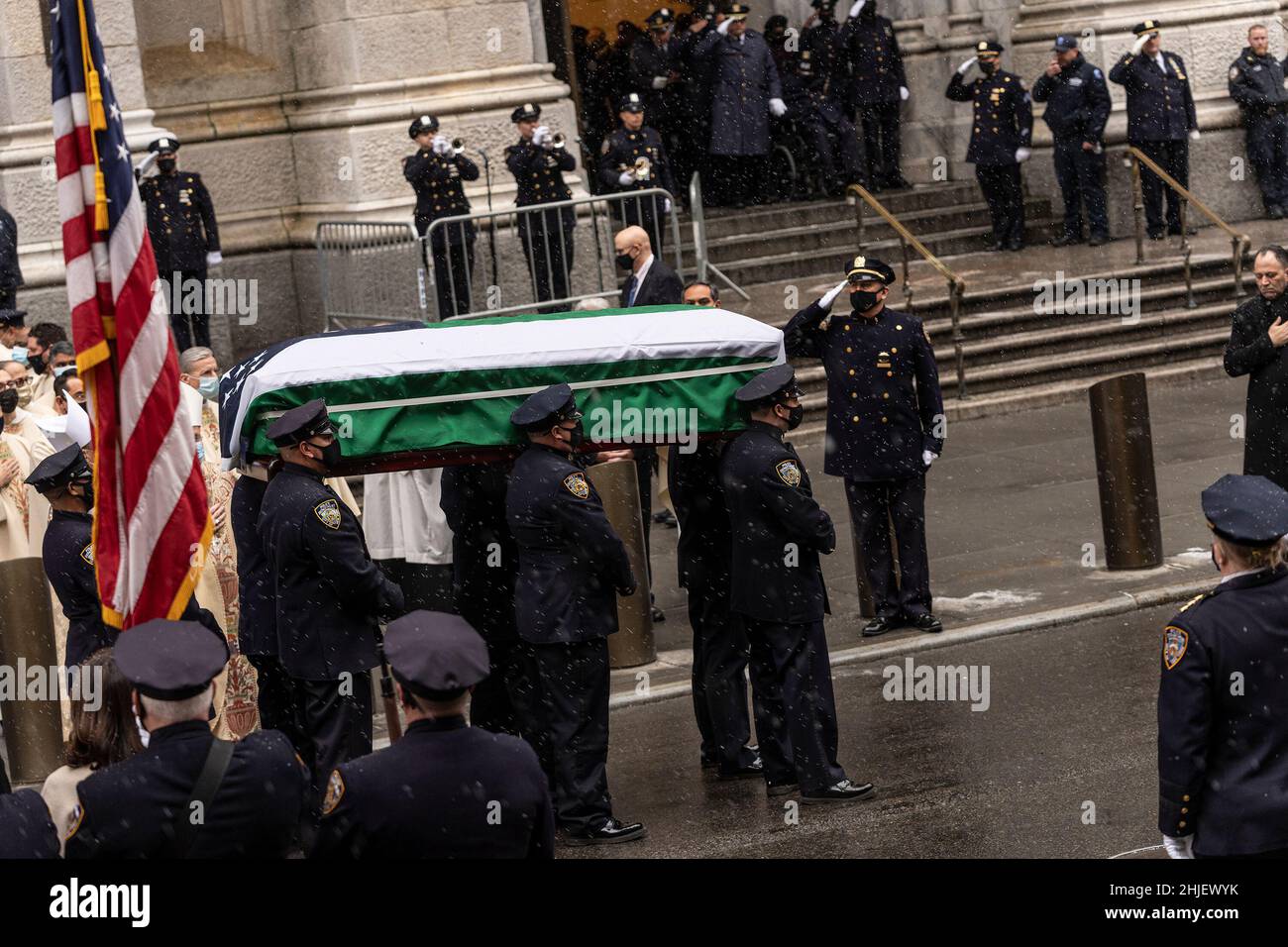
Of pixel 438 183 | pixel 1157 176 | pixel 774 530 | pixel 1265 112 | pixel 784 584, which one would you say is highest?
pixel 438 183

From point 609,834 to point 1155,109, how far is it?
13.2 metres

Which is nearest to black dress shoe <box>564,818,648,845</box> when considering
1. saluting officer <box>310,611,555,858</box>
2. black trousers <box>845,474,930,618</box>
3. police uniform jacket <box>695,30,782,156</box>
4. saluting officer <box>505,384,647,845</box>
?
saluting officer <box>505,384,647,845</box>

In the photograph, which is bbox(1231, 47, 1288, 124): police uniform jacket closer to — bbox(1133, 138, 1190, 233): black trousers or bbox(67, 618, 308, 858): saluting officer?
bbox(1133, 138, 1190, 233): black trousers

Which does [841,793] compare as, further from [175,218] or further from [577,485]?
[175,218]

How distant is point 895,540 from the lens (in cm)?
1089

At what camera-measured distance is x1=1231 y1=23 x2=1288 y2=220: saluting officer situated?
1989 centimetres

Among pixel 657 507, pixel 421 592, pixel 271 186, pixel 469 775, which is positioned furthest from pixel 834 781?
pixel 271 186

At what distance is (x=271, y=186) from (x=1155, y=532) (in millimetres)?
9571

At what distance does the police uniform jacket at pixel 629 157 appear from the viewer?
1715 centimetres

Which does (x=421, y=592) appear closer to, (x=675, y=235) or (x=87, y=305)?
(x=87, y=305)

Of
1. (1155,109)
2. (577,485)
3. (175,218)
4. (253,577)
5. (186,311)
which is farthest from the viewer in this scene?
(1155,109)

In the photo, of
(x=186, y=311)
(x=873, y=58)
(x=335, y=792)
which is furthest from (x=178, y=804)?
(x=873, y=58)

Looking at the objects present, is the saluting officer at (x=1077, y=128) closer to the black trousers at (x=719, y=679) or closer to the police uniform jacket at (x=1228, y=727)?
the black trousers at (x=719, y=679)

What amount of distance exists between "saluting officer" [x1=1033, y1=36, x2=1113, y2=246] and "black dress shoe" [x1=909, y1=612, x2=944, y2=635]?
381 inches
